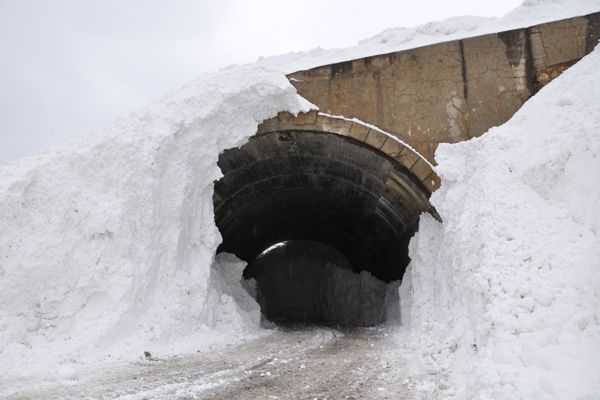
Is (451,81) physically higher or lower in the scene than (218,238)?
higher

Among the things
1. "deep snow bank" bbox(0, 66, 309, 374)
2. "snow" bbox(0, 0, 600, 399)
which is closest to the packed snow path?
"snow" bbox(0, 0, 600, 399)

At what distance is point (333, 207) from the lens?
14016 millimetres

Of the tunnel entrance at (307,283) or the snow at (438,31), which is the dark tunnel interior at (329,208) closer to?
the tunnel entrance at (307,283)

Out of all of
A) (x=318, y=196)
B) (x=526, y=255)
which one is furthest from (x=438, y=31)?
(x=526, y=255)

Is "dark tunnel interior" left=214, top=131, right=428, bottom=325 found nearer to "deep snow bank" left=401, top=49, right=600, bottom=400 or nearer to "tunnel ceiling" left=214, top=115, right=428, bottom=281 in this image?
"tunnel ceiling" left=214, top=115, right=428, bottom=281

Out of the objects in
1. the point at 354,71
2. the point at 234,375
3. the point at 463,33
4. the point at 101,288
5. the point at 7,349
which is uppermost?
the point at 463,33

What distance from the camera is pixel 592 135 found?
531cm

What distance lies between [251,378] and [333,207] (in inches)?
362

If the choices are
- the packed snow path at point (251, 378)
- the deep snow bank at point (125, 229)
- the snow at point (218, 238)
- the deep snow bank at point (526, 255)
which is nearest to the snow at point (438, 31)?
the snow at point (218, 238)

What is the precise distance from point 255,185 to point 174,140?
3666 millimetres

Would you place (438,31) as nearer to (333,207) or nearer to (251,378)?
(333,207)

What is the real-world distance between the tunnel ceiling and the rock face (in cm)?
82

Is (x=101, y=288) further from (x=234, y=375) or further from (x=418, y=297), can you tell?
(x=418, y=297)

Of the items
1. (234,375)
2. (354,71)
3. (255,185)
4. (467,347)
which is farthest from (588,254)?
(255,185)
